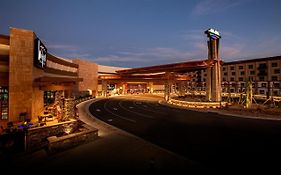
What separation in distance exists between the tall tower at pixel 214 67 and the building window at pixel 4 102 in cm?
2986

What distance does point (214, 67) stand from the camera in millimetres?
28734

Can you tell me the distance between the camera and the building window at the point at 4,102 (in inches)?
608

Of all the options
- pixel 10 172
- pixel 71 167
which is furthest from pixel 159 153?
pixel 10 172

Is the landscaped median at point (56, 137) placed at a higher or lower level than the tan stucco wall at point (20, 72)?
lower

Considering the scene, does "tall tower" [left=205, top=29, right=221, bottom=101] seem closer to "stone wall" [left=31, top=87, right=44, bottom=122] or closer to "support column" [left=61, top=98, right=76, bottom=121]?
"support column" [left=61, top=98, right=76, bottom=121]

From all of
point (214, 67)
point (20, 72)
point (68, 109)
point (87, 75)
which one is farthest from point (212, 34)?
point (87, 75)

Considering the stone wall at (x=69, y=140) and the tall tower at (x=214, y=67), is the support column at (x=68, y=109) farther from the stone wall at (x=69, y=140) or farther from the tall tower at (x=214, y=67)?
the tall tower at (x=214, y=67)

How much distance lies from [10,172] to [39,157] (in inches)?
61.4

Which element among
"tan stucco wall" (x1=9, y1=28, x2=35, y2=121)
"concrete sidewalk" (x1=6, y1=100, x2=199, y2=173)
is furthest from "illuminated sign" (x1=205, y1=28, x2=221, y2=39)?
"tan stucco wall" (x1=9, y1=28, x2=35, y2=121)

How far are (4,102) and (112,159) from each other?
1448 cm

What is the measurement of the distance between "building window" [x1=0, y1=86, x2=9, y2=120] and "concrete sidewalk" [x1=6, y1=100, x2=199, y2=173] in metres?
9.54

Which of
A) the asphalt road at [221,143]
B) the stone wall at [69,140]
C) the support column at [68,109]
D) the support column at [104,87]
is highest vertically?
the support column at [104,87]

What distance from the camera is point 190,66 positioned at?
2992cm

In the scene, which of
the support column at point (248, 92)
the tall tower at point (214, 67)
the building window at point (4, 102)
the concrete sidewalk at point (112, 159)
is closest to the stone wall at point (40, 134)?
the concrete sidewalk at point (112, 159)
